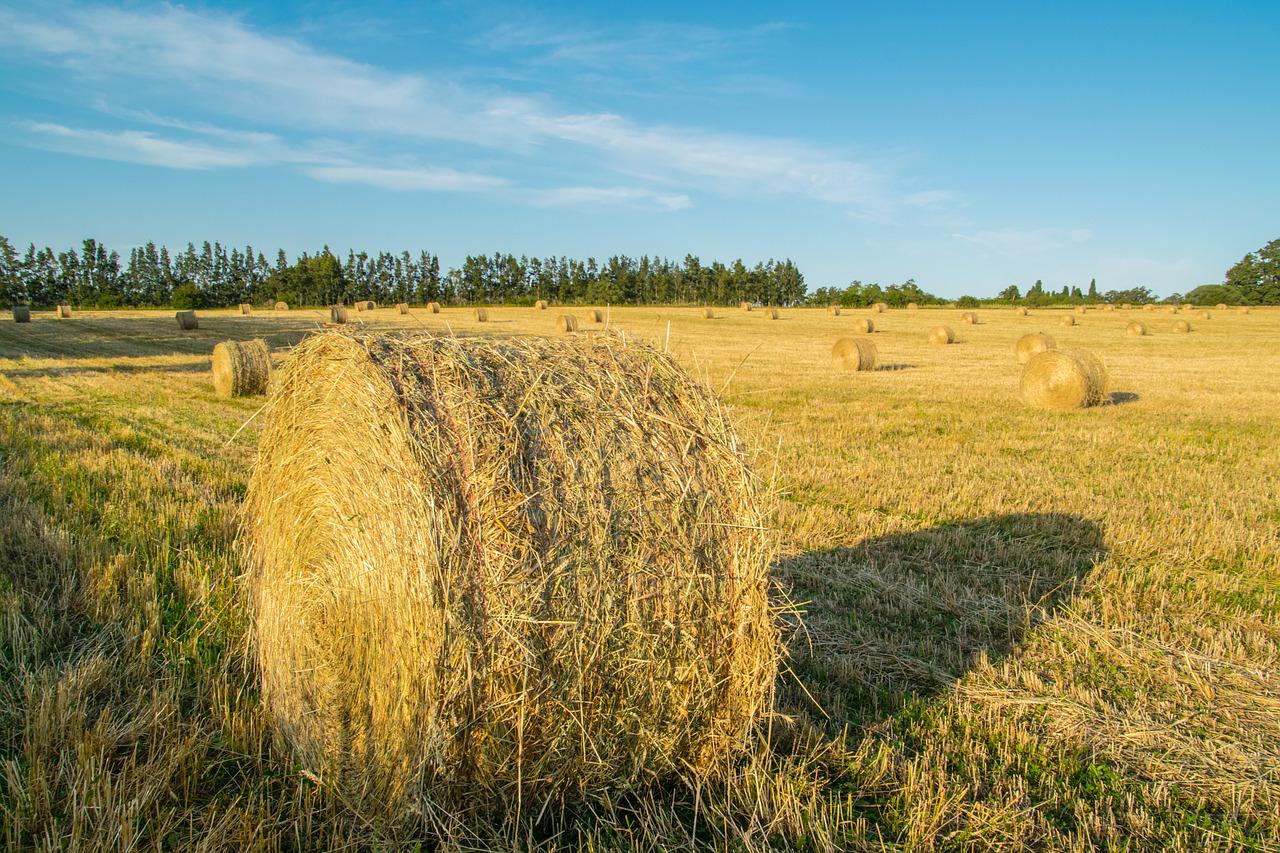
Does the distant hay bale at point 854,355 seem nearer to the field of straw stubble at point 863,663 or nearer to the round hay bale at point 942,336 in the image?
the field of straw stubble at point 863,663

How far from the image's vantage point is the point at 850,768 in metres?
3.16

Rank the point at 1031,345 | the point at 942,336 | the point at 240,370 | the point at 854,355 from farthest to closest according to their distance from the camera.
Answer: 1. the point at 942,336
2. the point at 1031,345
3. the point at 854,355
4. the point at 240,370

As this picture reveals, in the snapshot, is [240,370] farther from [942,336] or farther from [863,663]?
[942,336]

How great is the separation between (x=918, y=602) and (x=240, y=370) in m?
12.5

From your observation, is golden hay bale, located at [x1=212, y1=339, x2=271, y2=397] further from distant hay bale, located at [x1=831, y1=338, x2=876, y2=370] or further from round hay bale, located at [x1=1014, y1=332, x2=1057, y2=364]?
round hay bale, located at [x1=1014, y1=332, x2=1057, y2=364]

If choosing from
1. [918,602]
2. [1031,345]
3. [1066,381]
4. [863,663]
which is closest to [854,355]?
[1066,381]

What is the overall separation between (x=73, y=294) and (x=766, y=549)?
102 metres

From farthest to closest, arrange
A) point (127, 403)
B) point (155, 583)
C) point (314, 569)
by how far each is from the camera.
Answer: point (127, 403)
point (155, 583)
point (314, 569)

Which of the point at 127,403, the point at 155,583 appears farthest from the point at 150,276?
the point at 155,583

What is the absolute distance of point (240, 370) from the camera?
13391mm

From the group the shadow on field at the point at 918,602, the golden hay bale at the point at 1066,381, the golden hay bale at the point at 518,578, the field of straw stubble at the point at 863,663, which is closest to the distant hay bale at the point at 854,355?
the golden hay bale at the point at 1066,381

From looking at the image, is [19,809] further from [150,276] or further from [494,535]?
[150,276]

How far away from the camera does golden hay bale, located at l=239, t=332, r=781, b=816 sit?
2666 millimetres

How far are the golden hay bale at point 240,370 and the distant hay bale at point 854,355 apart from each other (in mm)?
14039
